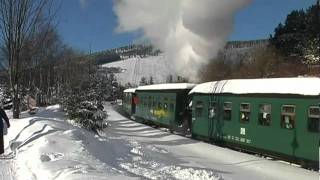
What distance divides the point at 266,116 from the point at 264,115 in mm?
149

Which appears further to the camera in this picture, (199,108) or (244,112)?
(199,108)

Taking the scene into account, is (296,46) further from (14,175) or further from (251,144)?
(14,175)

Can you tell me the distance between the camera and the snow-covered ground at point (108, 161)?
1075cm

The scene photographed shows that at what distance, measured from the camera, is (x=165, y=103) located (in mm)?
30391

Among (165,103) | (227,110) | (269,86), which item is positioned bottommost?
(227,110)

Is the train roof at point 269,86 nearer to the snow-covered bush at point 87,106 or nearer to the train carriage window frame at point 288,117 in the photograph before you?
the train carriage window frame at point 288,117

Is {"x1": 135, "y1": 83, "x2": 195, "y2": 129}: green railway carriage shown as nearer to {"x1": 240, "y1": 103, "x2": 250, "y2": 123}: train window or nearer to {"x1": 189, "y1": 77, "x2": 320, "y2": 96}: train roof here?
{"x1": 189, "y1": 77, "x2": 320, "y2": 96}: train roof

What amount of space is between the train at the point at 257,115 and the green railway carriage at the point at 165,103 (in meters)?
0.05

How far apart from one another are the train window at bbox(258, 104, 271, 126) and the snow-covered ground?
3.96ft

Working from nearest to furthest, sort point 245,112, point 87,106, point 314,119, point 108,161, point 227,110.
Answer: point 108,161 < point 314,119 < point 245,112 < point 227,110 < point 87,106

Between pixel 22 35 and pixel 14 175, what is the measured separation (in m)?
12.4

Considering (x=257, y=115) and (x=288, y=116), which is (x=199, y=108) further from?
(x=288, y=116)

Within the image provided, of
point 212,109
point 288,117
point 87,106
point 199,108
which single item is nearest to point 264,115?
point 288,117

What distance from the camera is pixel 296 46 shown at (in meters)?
54.2
